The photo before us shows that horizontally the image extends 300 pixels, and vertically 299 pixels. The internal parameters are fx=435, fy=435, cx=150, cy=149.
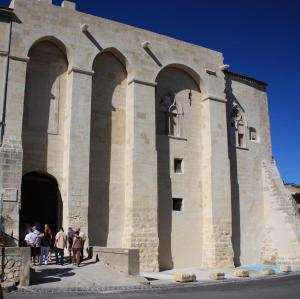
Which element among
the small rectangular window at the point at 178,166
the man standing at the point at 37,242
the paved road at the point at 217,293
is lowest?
the paved road at the point at 217,293

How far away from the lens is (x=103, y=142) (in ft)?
62.5

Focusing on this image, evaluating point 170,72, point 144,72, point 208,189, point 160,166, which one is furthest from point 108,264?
point 170,72

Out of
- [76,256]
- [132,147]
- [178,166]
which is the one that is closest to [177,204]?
[178,166]

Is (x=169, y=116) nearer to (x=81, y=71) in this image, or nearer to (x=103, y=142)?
(x=103, y=142)

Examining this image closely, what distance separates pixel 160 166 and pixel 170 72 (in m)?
4.92

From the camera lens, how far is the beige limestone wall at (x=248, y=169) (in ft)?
74.2

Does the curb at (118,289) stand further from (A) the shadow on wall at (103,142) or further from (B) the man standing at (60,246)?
(A) the shadow on wall at (103,142)

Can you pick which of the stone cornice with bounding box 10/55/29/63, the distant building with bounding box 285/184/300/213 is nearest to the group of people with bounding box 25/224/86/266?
the stone cornice with bounding box 10/55/29/63

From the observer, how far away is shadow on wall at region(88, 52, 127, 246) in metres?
18.1

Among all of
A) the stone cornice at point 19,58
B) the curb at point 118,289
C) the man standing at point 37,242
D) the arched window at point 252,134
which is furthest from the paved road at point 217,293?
the arched window at point 252,134

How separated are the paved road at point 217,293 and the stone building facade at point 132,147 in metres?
5.23

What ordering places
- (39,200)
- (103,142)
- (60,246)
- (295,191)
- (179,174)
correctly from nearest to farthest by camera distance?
1. (60,246)
2. (103,142)
3. (39,200)
4. (179,174)
5. (295,191)

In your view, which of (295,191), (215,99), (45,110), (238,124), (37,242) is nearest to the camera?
(37,242)

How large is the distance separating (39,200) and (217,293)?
10.1 meters
